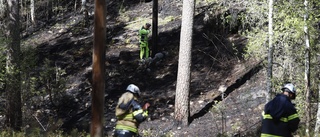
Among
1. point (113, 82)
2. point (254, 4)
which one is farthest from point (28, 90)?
point (254, 4)

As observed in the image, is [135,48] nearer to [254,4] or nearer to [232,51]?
[232,51]

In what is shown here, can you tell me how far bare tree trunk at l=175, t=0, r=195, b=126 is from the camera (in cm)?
1210

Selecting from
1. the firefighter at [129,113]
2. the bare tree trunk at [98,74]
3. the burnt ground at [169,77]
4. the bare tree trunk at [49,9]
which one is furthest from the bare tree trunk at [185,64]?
the bare tree trunk at [49,9]

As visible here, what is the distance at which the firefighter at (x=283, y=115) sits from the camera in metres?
5.73

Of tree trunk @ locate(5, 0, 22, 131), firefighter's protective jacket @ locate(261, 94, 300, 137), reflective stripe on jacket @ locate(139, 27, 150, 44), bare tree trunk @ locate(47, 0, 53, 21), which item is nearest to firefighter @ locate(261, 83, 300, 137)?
firefighter's protective jacket @ locate(261, 94, 300, 137)

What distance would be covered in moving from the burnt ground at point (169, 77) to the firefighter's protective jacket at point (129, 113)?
409cm

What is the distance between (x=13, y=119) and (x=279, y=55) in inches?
303

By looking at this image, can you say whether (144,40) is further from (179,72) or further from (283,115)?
(283,115)

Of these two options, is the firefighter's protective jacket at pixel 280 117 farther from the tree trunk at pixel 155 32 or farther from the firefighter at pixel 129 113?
the tree trunk at pixel 155 32

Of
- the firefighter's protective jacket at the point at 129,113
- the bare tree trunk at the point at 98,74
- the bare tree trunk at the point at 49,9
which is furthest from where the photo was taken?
the bare tree trunk at the point at 49,9

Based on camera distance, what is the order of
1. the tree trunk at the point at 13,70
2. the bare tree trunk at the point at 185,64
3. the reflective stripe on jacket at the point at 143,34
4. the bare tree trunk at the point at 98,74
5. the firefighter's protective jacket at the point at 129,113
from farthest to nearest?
the reflective stripe on jacket at the point at 143,34 < the bare tree trunk at the point at 185,64 < the tree trunk at the point at 13,70 < the bare tree trunk at the point at 98,74 < the firefighter's protective jacket at the point at 129,113

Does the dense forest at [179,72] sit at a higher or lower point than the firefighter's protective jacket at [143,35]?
lower

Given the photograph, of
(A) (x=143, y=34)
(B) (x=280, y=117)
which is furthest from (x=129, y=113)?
(A) (x=143, y=34)

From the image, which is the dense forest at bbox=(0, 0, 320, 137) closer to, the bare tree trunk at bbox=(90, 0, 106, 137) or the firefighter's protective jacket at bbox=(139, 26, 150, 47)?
the bare tree trunk at bbox=(90, 0, 106, 137)
